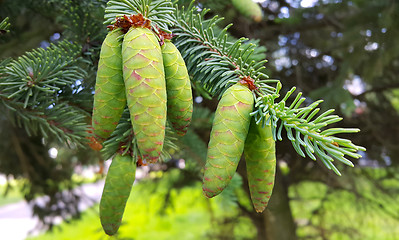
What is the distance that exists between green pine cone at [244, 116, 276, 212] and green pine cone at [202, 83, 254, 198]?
26 millimetres

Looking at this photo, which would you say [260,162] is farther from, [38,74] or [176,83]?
[38,74]

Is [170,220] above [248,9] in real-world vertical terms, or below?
below

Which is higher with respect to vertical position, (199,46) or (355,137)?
(199,46)

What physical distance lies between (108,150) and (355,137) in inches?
57.4

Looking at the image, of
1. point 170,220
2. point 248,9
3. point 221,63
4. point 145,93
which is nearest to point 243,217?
point 170,220

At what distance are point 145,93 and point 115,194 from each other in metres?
0.19

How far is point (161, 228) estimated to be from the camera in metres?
3.86

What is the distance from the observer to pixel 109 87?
36 cm

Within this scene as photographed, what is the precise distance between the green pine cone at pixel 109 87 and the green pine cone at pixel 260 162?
15cm

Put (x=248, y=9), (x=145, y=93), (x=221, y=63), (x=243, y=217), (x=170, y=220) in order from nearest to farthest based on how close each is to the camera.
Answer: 1. (x=145, y=93)
2. (x=221, y=63)
3. (x=248, y=9)
4. (x=243, y=217)
5. (x=170, y=220)

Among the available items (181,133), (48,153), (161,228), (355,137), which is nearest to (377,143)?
(355,137)

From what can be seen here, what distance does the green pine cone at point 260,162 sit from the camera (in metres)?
0.38

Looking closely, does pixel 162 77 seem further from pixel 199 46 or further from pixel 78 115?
pixel 78 115

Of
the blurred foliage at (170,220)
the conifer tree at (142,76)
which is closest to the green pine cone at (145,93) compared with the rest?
the conifer tree at (142,76)
